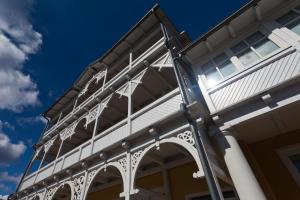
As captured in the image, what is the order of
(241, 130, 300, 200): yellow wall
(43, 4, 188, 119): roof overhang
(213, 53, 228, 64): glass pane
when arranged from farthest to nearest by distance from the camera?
(43, 4, 188, 119): roof overhang, (213, 53, 228, 64): glass pane, (241, 130, 300, 200): yellow wall

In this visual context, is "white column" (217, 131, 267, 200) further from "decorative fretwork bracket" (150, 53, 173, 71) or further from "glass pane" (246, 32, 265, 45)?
"glass pane" (246, 32, 265, 45)

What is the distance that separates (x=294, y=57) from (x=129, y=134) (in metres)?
5.35

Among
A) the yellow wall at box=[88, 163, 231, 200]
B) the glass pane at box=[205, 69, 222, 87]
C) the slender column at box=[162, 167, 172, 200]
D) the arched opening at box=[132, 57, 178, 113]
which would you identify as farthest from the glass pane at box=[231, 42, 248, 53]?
the slender column at box=[162, 167, 172, 200]

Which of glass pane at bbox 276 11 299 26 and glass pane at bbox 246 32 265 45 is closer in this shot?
glass pane at bbox 276 11 299 26

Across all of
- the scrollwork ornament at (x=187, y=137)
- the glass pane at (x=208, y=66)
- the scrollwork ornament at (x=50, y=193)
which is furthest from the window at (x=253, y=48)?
the scrollwork ornament at (x=50, y=193)

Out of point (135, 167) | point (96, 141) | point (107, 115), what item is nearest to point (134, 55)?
point (107, 115)

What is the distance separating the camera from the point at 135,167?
5730 millimetres

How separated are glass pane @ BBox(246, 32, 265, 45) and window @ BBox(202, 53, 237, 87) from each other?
0.88m

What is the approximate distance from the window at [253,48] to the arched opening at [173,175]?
370 centimetres

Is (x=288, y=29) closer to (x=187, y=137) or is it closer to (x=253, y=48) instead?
(x=253, y=48)

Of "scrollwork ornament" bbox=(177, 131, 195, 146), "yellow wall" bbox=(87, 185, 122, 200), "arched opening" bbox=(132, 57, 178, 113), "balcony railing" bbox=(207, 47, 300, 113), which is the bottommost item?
"scrollwork ornament" bbox=(177, 131, 195, 146)

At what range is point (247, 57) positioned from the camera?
599cm

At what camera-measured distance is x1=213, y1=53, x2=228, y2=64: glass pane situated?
6.63 m

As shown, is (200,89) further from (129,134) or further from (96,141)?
(96,141)
